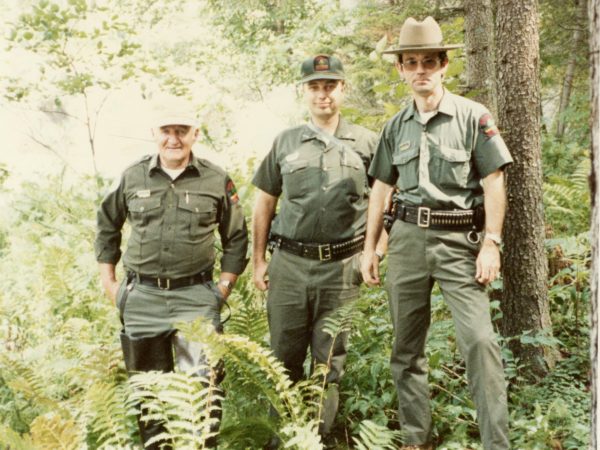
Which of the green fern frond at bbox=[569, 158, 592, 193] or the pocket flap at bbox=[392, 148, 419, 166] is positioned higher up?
the pocket flap at bbox=[392, 148, 419, 166]

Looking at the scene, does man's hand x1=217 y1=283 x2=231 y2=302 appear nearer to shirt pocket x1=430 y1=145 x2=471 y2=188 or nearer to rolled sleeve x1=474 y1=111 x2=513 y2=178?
shirt pocket x1=430 y1=145 x2=471 y2=188

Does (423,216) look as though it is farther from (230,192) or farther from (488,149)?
(230,192)

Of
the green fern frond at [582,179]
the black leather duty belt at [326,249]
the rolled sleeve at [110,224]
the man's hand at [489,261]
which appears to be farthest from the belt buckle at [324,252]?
the green fern frond at [582,179]

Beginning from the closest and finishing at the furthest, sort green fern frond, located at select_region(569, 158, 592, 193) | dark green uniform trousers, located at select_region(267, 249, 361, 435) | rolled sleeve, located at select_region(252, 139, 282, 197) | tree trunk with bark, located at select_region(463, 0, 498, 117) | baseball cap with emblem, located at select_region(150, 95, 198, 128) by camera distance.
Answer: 1. baseball cap with emblem, located at select_region(150, 95, 198, 128)
2. dark green uniform trousers, located at select_region(267, 249, 361, 435)
3. rolled sleeve, located at select_region(252, 139, 282, 197)
4. tree trunk with bark, located at select_region(463, 0, 498, 117)
5. green fern frond, located at select_region(569, 158, 592, 193)

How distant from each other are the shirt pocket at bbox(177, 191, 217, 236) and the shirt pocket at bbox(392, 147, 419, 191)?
4.13 ft

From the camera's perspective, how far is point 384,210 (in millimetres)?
3803

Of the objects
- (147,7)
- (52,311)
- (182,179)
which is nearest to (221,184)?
(182,179)

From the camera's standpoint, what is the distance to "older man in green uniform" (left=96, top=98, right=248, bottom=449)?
12.3 ft

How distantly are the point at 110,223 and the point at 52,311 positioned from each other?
8.73 feet

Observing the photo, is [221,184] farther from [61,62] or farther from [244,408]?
[61,62]

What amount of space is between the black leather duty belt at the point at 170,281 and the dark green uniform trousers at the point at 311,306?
0.50 m

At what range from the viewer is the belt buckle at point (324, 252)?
151 inches

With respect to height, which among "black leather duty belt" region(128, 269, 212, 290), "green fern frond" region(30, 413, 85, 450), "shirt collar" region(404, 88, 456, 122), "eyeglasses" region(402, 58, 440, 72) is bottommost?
"green fern frond" region(30, 413, 85, 450)

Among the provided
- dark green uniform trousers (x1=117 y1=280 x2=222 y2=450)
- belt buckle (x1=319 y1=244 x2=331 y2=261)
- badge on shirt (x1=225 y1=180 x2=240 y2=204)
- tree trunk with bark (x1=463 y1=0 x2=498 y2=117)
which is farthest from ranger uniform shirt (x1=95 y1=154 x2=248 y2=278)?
tree trunk with bark (x1=463 y1=0 x2=498 y2=117)
